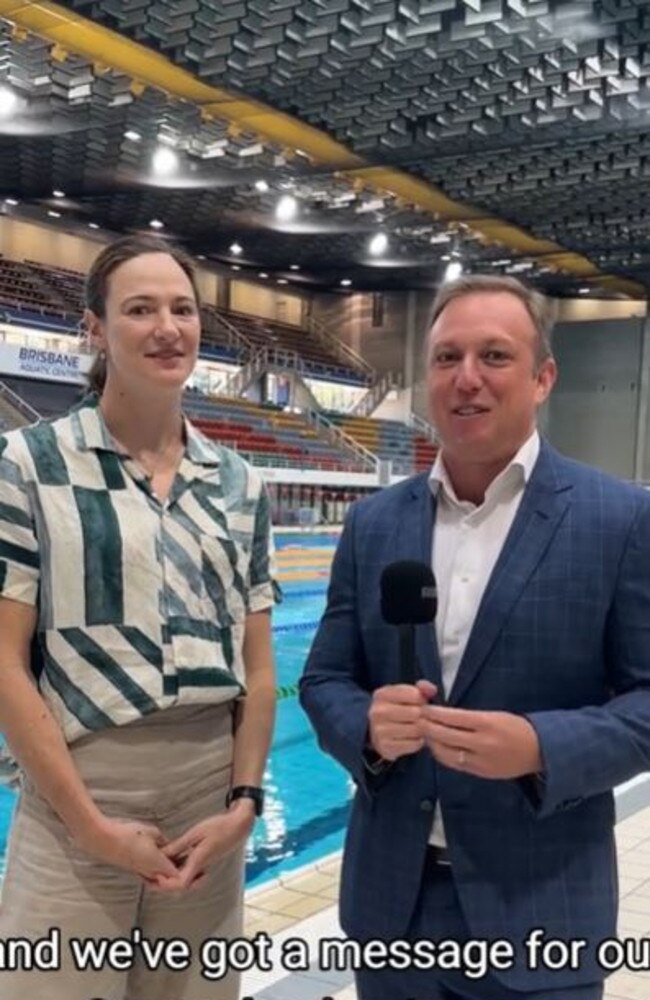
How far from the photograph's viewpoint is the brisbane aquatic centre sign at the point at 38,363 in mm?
12922

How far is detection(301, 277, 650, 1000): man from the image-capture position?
3.21 ft

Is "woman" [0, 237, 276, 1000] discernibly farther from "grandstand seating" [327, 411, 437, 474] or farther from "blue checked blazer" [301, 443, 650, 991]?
"grandstand seating" [327, 411, 437, 474]

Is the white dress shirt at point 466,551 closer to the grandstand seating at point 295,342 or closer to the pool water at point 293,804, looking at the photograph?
the pool water at point 293,804

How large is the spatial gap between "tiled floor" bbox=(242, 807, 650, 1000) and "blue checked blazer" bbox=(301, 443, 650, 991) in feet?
2.97

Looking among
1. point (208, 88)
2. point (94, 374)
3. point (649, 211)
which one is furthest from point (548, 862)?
point (649, 211)

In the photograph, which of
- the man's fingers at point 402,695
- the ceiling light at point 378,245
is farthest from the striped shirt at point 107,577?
the ceiling light at point 378,245

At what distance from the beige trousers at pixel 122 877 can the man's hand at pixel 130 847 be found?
0.03m

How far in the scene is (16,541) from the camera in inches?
45.4

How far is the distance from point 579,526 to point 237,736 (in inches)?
21.4

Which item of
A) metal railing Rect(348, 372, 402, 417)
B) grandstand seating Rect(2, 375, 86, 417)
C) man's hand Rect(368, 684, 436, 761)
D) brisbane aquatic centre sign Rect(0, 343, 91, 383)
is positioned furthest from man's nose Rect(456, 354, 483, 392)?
metal railing Rect(348, 372, 402, 417)

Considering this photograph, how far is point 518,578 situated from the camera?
1.02 m

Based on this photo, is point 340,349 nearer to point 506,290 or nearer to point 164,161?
point 164,161

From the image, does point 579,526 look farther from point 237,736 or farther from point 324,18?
point 324,18

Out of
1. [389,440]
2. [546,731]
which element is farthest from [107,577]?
[389,440]
